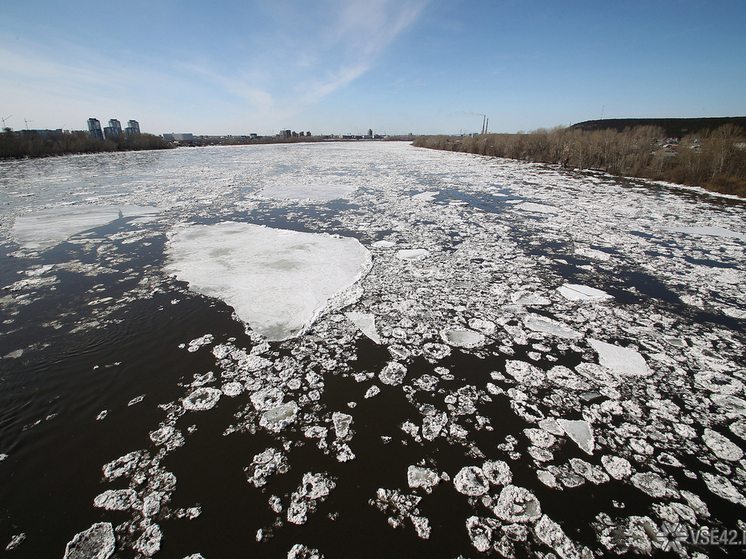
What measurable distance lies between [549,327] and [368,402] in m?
2.10

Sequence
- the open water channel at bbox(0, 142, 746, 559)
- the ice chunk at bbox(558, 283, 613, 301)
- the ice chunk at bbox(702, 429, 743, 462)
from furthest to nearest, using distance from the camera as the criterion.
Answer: the ice chunk at bbox(558, 283, 613, 301) < the ice chunk at bbox(702, 429, 743, 462) < the open water channel at bbox(0, 142, 746, 559)

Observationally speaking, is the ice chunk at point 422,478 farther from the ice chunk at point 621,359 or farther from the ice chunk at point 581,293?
the ice chunk at point 581,293

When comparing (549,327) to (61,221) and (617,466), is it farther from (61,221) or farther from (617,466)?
(61,221)

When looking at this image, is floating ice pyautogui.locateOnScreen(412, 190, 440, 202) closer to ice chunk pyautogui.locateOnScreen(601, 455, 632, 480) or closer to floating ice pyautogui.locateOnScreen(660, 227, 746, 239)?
floating ice pyautogui.locateOnScreen(660, 227, 746, 239)

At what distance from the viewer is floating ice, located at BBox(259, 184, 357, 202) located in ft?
31.3

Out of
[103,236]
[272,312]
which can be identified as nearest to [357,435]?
[272,312]

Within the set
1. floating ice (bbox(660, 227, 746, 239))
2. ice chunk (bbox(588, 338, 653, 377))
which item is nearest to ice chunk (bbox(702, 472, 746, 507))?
ice chunk (bbox(588, 338, 653, 377))

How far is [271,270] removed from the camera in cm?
423

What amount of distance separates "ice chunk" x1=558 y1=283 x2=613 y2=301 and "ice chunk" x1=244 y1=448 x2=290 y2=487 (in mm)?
3581

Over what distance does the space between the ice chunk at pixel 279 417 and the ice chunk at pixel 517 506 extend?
1.33 meters

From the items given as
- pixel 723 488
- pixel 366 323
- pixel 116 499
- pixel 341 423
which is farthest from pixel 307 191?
pixel 723 488

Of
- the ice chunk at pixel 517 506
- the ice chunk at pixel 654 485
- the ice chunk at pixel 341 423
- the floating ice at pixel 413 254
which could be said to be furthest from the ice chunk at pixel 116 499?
the floating ice at pixel 413 254

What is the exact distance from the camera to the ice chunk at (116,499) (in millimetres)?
1571

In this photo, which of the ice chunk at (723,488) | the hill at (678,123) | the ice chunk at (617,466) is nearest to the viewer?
the ice chunk at (723,488)
